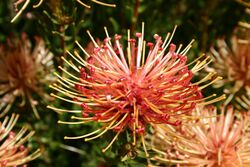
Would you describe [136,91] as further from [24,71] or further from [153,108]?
[24,71]

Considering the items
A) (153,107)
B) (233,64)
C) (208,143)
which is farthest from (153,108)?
(233,64)

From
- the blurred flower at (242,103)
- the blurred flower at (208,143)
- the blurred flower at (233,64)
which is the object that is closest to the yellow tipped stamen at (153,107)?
the blurred flower at (208,143)

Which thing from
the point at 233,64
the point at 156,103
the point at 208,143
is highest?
the point at 233,64

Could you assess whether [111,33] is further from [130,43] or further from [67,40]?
[130,43]

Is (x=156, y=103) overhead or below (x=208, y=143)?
overhead

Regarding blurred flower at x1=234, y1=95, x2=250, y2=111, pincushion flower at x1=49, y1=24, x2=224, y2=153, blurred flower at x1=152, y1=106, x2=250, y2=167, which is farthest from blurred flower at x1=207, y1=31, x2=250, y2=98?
pincushion flower at x1=49, y1=24, x2=224, y2=153

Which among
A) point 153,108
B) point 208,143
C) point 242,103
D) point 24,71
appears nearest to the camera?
point 153,108

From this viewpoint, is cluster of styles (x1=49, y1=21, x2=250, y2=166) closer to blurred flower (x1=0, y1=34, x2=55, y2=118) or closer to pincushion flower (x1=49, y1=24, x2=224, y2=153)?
pincushion flower (x1=49, y1=24, x2=224, y2=153)

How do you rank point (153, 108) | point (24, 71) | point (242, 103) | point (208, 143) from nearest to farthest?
1. point (153, 108)
2. point (208, 143)
3. point (242, 103)
4. point (24, 71)
